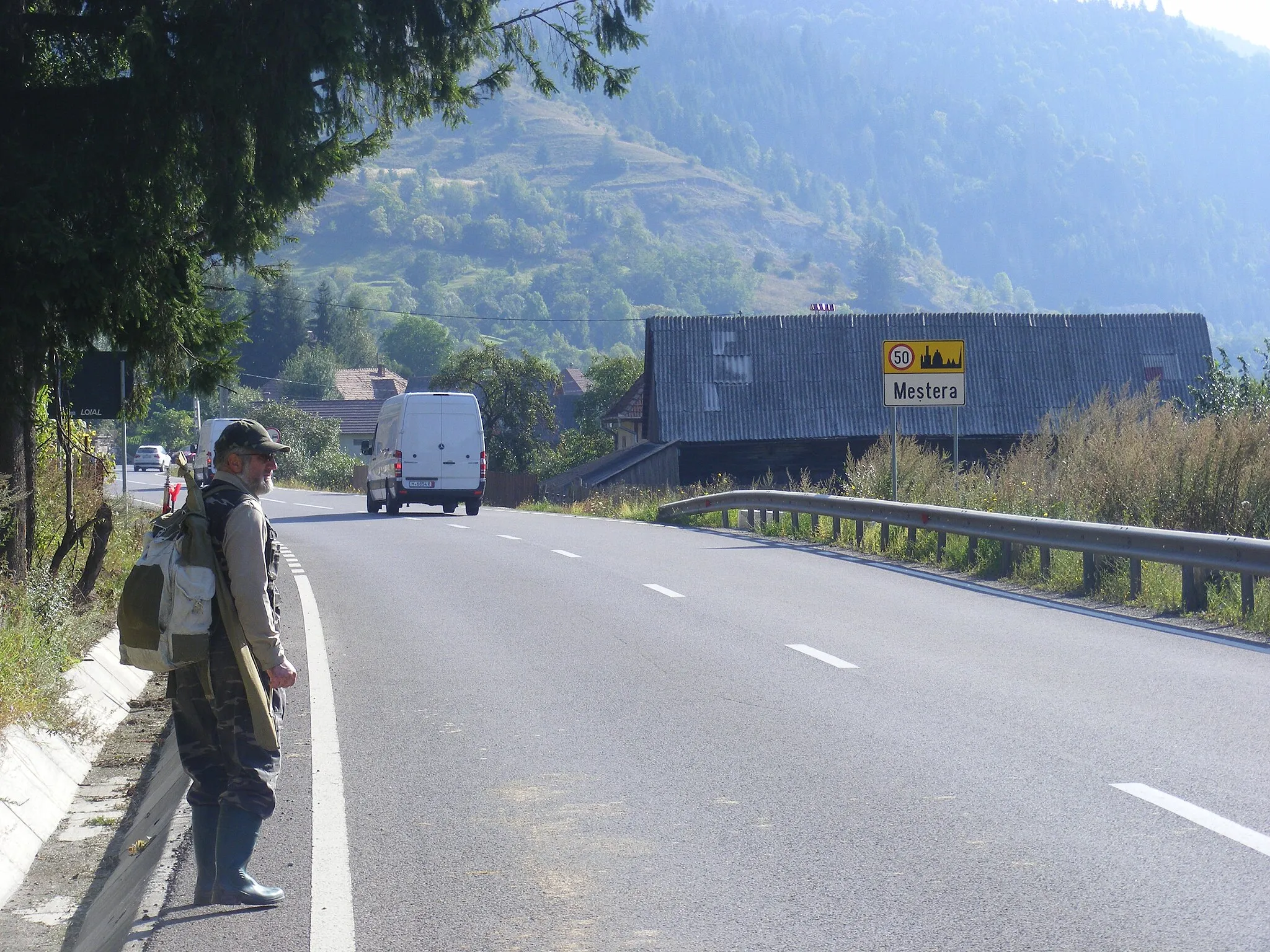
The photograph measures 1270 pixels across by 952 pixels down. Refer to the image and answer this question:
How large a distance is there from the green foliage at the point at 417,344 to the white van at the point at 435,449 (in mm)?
160967

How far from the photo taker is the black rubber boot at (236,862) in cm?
528

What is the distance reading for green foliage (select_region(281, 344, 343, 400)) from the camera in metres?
136

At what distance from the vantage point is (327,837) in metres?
6.14

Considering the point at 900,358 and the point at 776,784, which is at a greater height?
the point at 900,358

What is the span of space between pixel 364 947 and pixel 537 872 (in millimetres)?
939

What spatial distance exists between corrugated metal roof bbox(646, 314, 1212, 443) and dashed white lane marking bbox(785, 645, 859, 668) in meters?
38.9

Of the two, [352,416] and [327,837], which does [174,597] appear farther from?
[352,416]

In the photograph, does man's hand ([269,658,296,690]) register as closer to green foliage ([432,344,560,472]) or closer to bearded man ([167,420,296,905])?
bearded man ([167,420,296,905])

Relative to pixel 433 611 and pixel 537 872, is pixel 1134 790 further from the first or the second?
pixel 433 611

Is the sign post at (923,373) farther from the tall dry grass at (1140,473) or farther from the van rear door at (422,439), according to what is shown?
the van rear door at (422,439)

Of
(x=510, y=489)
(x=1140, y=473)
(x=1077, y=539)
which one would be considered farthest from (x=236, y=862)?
(x=510, y=489)

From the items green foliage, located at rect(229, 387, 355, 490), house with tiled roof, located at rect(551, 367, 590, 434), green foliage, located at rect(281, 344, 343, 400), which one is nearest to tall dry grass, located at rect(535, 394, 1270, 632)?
green foliage, located at rect(229, 387, 355, 490)

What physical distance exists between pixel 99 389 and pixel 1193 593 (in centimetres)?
995

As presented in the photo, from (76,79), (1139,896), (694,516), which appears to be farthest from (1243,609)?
(694,516)
